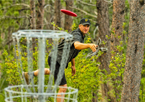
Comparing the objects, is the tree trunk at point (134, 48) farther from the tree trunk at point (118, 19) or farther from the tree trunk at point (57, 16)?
the tree trunk at point (57, 16)

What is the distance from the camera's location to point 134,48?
616 centimetres

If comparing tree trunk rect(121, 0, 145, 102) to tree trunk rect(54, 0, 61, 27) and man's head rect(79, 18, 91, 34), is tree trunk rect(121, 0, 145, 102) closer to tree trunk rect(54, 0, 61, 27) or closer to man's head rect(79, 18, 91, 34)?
man's head rect(79, 18, 91, 34)

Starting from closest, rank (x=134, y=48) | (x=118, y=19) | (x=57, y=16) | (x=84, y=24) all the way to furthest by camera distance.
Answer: (x=84, y=24), (x=134, y=48), (x=118, y=19), (x=57, y=16)

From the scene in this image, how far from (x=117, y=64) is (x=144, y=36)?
5.27ft

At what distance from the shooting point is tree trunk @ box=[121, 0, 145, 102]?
6.08 m

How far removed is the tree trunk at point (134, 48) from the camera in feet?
20.0

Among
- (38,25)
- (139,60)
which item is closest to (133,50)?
(139,60)

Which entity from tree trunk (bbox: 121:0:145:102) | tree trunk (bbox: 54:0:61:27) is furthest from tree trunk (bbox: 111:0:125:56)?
tree trunk (bbox: 54:0:61:27)

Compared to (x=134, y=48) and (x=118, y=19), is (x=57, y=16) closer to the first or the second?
(x=118, y=19)

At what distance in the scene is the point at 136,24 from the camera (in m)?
6.12

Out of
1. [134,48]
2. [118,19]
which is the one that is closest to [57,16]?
[118,19]

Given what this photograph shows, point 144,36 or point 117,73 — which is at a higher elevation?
point 144,36

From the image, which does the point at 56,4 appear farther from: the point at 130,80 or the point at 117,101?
the point at 130,80

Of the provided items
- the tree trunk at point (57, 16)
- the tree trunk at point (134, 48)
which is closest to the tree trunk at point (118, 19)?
the tree trunk at point (134, 48)
